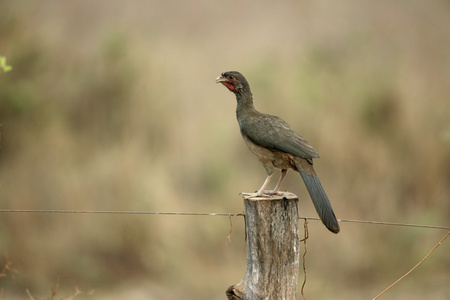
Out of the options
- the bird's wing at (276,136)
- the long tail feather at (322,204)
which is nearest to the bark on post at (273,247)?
the long tail feather at (322,204)

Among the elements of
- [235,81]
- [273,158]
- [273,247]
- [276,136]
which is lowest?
[273,247]

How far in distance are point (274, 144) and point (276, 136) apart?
0.18 ft

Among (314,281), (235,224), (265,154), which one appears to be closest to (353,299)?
(314,281)

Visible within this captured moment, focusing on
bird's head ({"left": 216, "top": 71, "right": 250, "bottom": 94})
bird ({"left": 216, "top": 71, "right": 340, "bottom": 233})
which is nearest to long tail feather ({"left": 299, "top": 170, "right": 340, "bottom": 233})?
bird ({"left": 216, "top": 71, "right": 340, "bottom": 233})

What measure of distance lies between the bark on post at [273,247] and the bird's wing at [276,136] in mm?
507

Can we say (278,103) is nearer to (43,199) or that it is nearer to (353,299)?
(353,299)

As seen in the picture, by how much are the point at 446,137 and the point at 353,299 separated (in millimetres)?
2281

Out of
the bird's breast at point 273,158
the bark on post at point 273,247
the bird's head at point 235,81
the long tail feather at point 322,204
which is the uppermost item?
the bird's head at point 235,81

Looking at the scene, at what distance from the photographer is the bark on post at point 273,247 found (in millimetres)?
2965

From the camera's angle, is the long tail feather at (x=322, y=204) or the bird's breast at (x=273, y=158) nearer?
the long tail feather at (x=322, y=204)

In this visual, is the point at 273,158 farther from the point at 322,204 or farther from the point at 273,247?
the point at 273,247

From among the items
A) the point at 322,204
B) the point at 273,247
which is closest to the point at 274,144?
the point at 322,204

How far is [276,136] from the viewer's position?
138 inches

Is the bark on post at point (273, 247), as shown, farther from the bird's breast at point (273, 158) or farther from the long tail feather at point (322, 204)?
the bird's breast at point (273, 158)
